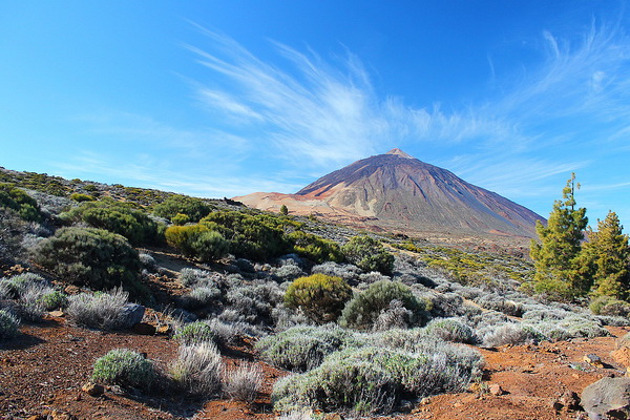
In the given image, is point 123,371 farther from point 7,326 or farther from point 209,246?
point 209,246

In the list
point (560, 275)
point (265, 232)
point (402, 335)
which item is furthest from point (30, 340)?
point (560, 275)

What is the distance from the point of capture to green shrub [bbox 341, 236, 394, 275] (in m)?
16.7

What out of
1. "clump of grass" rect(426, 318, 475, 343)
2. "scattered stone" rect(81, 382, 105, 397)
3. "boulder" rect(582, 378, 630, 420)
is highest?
"boulder" rect(582, 378, 630, 420)

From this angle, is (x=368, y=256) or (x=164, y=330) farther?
(x=368, y=256)

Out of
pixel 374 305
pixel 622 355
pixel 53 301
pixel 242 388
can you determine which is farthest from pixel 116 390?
pixel 622 355

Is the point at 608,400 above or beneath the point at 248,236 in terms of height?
beneath

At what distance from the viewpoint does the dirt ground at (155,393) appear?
98.9 inches

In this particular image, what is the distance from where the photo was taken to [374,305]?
750cm

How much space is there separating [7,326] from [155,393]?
188 centimetres

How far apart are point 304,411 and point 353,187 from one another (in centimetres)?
16711

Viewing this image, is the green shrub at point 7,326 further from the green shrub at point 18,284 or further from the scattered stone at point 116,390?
the scattered stone at point 116,390

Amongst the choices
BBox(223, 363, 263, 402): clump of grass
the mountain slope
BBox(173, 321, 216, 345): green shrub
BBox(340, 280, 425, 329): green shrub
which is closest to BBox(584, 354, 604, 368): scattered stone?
BBox(340, 280, 425, 329): green shrub

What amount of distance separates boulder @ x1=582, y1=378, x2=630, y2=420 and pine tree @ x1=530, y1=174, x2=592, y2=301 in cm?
1765

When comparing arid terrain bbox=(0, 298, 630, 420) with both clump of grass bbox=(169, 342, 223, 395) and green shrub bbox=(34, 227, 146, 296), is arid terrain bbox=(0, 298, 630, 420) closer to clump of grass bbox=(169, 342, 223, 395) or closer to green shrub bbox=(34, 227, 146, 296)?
clump of grass bbox=(169, 342, 223, 395)
